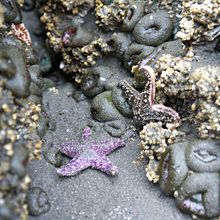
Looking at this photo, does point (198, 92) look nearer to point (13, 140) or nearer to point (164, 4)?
point (164, 4)

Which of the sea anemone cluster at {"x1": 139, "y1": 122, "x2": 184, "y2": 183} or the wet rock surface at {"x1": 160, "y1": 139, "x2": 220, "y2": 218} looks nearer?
the wet rock surface at {"x1": 160, "y1": 139, "x2": 220, "y2": 218}

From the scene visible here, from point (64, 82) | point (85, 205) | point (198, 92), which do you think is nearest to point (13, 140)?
point (85, 205)

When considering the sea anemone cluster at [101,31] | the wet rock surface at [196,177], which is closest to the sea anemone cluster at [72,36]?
the sea anemone cluster at [101,31]

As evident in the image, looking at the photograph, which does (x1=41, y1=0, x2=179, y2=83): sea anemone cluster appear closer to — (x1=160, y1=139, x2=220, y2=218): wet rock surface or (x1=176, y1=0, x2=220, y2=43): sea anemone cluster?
(x1=176, y1=0, x2=220, y2=43): sea anemone cluster

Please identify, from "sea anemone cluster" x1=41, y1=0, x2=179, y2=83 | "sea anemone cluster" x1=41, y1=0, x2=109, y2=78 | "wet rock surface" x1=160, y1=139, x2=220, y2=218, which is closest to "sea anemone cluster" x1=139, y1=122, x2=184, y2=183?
"wet rock surface" x1=160, y1=139, x2=220, y2=218

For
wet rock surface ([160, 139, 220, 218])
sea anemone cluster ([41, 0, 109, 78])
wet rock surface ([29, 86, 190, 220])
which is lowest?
wet rock surface ([29, 86, 190, 220])

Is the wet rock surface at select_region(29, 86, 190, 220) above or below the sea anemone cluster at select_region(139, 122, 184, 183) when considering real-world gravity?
below

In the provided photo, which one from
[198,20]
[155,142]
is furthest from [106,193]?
[198,20]

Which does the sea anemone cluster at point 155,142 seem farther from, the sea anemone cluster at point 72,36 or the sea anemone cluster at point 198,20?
the sea anemone cluster at point 72,36
